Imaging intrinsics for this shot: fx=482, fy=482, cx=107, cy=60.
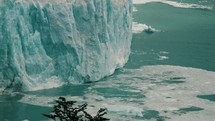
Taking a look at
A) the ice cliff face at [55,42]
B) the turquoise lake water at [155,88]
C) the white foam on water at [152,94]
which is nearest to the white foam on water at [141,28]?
the turquoise lake water at [155,88]

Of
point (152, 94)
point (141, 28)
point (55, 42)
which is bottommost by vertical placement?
point (152, 94)

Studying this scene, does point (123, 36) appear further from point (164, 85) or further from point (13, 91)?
point (13, 91)

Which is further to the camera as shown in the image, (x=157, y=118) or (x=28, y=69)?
(x=28, y=69)

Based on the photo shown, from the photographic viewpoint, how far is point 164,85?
26516 millimetres

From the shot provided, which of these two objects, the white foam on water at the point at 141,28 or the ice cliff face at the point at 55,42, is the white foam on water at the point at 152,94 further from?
the white foam on water at the point at 141,28

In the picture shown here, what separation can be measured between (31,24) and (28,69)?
7.87 ft

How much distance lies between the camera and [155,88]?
25.9 m

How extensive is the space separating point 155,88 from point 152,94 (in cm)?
117

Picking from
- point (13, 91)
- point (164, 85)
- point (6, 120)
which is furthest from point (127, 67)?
point (6, 120)

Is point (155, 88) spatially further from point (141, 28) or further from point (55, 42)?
point (141, 28)

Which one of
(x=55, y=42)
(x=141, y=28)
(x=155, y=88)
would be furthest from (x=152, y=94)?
(x=141, y=28)

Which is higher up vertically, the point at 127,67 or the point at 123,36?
the point at 123,36

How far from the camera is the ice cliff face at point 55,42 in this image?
24.2 metres

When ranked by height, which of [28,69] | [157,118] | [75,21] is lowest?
[157,118]
